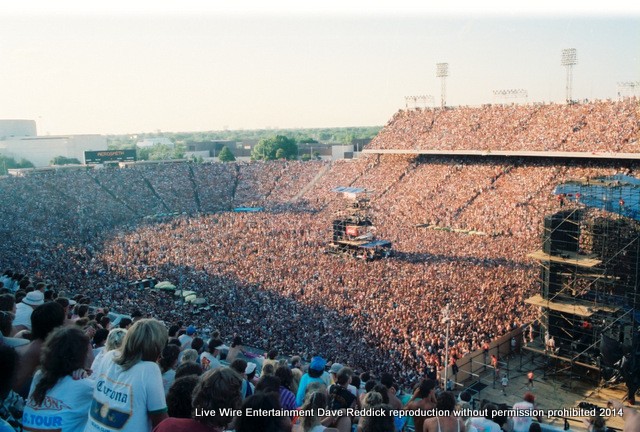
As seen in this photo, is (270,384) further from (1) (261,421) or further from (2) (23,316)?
(2) (23,316)

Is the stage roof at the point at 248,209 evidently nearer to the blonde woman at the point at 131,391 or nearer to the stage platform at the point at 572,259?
the stage platform at the point at 572,259

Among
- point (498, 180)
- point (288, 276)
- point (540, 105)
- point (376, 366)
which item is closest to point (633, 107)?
point (540, 105)

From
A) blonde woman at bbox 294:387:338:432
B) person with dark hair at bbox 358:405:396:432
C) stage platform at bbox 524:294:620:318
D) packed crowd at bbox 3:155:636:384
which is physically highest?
person with dark hair at bbox 358:405:396:432

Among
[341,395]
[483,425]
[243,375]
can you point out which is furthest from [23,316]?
[483,425]

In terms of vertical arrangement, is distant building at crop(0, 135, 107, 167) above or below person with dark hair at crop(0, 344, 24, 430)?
above

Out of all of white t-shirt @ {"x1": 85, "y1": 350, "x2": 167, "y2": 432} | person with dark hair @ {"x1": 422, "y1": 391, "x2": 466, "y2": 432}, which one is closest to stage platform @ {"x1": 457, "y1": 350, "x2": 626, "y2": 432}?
person with dark hair @ {"x1": 422, "y1": 391, "x2": 466, "y2": 432}

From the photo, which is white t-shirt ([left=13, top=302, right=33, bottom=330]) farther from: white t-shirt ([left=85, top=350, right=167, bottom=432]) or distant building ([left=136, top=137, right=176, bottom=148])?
distant building ([left=136, top=137, right=176, bottom=148])
